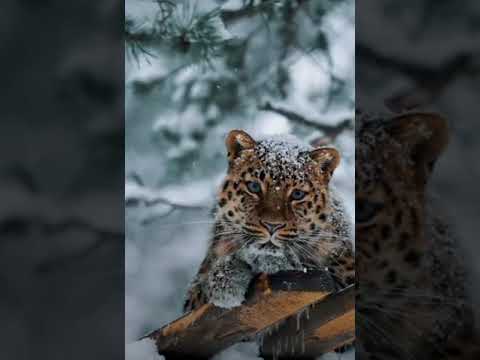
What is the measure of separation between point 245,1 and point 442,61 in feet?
2.77

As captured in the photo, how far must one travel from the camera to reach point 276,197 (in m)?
3.08

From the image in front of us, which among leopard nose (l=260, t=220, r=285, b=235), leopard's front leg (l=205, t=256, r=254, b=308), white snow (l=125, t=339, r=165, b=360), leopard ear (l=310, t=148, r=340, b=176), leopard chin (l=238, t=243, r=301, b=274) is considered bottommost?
white snow (l=125, t=339, r=165, b=360)

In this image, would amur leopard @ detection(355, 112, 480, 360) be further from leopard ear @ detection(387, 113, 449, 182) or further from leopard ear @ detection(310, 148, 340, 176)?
leopard ear @ detection(310, 148, 340, 176)

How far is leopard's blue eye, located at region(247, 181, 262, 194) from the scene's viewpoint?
10.2 ft

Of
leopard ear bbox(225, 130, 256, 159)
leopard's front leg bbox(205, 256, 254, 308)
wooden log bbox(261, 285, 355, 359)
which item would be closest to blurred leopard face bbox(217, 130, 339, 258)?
leopard ear bbox(225, 130, 256, 159)

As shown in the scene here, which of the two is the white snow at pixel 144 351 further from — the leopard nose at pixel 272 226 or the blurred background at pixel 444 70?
the blurred background at pixel 444 70

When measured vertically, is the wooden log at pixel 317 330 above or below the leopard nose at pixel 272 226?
below

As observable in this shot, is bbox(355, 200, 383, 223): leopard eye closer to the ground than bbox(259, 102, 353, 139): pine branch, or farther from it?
closer to the ground

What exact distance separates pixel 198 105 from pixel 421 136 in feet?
3.03

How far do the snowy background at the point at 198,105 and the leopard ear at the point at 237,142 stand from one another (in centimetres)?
3

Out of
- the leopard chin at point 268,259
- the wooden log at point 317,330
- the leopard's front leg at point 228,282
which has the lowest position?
the wooden log at point 317,330

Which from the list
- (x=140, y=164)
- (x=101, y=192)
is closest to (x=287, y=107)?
(x=140, y=164)

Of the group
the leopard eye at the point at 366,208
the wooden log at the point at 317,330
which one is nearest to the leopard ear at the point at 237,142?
the leopard eye at the point at 366,208

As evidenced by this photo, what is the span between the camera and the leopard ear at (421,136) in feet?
10.4
